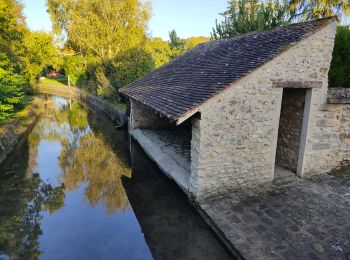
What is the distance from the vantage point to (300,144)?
8.44 meters

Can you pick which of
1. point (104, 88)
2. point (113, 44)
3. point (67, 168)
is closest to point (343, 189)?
point (67, 168)

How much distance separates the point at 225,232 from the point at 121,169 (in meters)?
5.82

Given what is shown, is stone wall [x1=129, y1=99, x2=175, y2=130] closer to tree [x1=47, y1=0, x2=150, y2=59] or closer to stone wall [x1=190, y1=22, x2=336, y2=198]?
stone wall [x1=190, y1=22, x2=336, y2=198]

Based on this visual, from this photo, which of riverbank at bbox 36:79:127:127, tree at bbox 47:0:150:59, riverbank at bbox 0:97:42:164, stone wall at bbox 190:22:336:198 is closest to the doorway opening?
stone wall at bbox 190:22:336:198

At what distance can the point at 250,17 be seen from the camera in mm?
19234

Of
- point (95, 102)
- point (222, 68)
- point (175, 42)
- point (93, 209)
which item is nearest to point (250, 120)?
point (222, 68)

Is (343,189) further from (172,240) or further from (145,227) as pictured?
(145,227)

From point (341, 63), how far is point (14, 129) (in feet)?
49.2

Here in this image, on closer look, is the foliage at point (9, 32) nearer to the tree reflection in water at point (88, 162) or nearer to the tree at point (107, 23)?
the tree reflection in water at point (88, 162)

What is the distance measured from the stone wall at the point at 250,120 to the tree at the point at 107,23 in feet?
67.5

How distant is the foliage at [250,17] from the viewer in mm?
18591

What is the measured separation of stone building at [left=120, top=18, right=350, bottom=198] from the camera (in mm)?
7016

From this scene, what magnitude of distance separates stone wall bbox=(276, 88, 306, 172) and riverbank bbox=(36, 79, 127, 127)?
11.0 m

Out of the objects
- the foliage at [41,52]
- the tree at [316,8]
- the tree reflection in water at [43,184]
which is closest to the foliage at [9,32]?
the tree reflection in water at [43,184]
